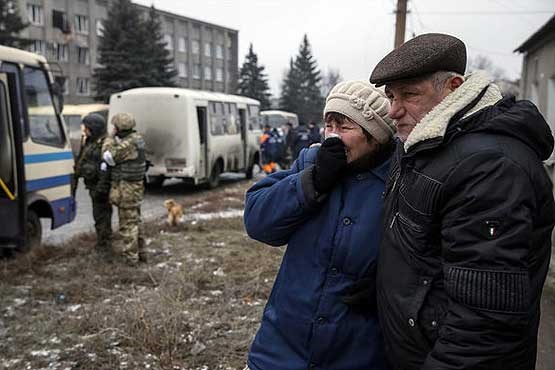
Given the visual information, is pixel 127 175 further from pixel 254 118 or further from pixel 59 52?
pixel 59 52

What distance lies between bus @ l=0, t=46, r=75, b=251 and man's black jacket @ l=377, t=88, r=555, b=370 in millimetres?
5539

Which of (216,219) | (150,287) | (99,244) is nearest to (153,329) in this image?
(150,287)

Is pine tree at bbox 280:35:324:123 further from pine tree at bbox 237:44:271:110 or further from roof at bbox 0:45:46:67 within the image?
roof at bbox 0:45:46:67

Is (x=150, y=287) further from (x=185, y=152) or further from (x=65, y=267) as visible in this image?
(x=185, y=152)

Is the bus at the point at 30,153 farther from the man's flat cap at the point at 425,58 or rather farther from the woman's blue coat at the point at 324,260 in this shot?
the man's flat cap at the point at 425,58

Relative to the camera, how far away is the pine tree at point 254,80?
→ 169 ft

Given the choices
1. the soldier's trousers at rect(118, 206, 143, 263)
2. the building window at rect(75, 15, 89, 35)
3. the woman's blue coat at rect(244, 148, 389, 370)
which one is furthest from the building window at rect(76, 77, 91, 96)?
the woman's blue coat at rect(244, 148, 389, 370)

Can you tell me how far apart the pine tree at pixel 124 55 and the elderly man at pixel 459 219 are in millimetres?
33925

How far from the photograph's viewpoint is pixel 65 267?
6387 mm

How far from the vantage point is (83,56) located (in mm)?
46344

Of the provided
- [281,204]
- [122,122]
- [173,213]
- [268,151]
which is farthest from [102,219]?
[268,151]

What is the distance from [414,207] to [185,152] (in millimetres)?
11956

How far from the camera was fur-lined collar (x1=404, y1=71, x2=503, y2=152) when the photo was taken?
139 centimetres

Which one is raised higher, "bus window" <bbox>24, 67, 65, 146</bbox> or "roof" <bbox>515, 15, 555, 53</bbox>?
"roof" <bbox>515, 15, 555, 53</bbox>
